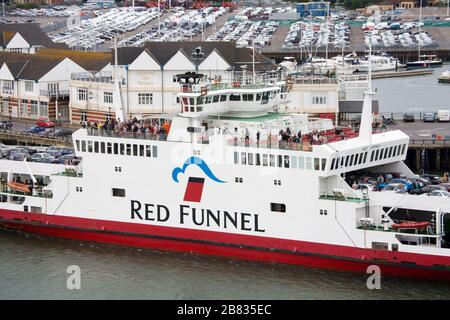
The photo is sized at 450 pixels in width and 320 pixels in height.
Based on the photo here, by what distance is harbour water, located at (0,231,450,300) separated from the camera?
3484 cm

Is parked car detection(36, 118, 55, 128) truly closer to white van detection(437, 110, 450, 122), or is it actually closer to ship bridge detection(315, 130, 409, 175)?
white van detection(437, 110, 450, 122)

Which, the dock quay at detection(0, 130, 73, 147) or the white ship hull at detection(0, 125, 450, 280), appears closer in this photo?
the white ship hull at detection(0, 125, 450, 280)

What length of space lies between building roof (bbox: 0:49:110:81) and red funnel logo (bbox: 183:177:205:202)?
2818 centimetres

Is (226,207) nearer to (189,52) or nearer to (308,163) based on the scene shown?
(308,163)

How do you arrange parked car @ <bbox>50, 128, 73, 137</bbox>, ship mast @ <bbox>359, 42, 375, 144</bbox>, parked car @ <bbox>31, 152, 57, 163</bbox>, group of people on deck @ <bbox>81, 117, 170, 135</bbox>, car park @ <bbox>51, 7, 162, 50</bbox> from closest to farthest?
ship mast @ <bbox>359, 42, 375, 144</bbox> < group of people on deck @ <bbox>81, 117, 170, 135</bbox> < parked car @ <bbox>31, 152, 57, 163</bbox> < parked car @ <bbox>50, 128, 73, 137</bbox> < car park @ <bbox>51, 7, 162, 50</bbox>

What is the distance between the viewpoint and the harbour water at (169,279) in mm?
34844

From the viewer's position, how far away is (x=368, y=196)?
35750 mm

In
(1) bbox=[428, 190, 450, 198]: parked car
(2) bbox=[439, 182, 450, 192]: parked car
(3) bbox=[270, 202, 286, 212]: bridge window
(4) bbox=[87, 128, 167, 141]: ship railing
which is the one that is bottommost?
(3) bbox=[270, 202, 286, 212]: bridge window

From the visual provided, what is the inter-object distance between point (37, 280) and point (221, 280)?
619 cm

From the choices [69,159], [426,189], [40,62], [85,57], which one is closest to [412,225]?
[426,189]

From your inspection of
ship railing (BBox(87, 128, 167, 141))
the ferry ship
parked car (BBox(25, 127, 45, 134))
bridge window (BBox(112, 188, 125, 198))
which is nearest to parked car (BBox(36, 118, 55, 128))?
parked car (BBox(25, 127, 45, 134))

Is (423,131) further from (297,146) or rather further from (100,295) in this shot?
(100,295)

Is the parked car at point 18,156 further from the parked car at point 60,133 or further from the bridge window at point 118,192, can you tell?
the parked car at point 60,133

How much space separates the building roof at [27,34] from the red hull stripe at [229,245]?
36.6m
